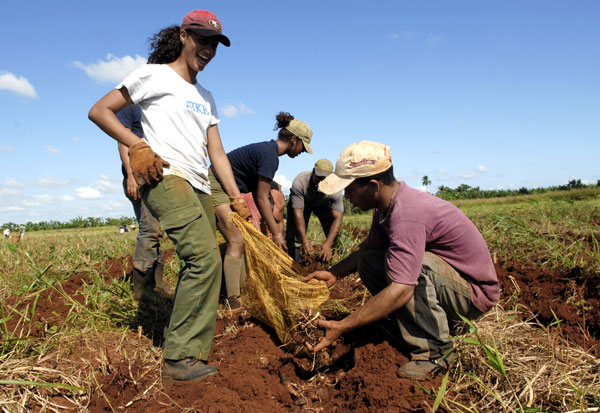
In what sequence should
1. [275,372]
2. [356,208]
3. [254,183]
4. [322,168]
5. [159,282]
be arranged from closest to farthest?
1. [275,372]
2. [159,282]
3. [254,183]
4. [322,168]
5. [356,208]

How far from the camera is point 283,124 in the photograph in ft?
14.1

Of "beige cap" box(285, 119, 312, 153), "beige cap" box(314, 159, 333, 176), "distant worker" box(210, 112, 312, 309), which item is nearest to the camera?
"distant worker" box(210, 112, 312, 309)

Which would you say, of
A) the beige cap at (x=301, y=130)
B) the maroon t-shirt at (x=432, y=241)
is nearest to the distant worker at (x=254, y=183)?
the beige cap at (x=301, y=130)

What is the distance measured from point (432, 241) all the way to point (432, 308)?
35 centimetres

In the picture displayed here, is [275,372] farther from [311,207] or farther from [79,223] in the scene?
[79,223]

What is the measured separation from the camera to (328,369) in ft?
7.84

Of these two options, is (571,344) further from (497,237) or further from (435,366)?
(497,237)

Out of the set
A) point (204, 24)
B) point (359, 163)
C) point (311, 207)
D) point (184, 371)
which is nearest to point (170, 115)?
point (204, 24)

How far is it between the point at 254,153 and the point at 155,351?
197cm

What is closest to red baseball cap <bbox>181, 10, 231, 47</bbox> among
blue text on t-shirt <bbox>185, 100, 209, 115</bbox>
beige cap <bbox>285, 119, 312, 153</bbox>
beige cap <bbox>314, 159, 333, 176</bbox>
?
blue text on t-shirt <bbox>185, 100, 209, 115</bbox>

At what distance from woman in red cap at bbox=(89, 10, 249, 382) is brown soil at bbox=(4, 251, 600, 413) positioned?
0.59 feet

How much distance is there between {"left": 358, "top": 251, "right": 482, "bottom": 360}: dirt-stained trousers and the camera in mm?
2152

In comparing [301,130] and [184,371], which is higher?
[301,130]

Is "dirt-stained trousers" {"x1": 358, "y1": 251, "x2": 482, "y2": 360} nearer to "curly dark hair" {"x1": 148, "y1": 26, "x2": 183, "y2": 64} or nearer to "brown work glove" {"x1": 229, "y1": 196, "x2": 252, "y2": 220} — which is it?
"brown work glove" {"x1": 229, "y1": 196, "x2": 252, "y2": 220}
